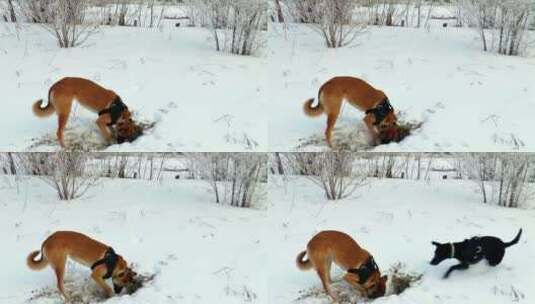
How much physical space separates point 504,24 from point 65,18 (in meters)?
1.69

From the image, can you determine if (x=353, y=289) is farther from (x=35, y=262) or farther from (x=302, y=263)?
(x=35, y=262)

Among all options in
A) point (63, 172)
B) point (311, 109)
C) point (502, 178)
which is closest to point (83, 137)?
point (63, 172)

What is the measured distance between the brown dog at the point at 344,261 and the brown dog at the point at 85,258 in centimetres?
69

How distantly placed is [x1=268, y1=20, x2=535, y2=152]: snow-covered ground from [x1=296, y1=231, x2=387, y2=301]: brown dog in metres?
0.37

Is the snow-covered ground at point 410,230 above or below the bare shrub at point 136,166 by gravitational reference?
below

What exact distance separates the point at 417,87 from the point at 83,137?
1260 mm

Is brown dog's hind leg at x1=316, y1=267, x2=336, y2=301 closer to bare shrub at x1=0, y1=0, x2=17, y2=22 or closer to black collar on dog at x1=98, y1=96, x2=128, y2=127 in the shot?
black collar on dog at x1=98, y1=96, x2=128, y2=127

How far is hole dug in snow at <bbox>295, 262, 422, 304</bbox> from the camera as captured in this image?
3.06m

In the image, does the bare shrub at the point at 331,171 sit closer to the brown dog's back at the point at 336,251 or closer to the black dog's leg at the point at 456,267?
the brown dog's back at the point at 336,251

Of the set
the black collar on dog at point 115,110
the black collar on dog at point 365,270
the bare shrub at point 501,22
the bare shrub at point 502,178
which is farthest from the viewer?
the bare shrub at point 502,178

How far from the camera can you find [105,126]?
294 cm

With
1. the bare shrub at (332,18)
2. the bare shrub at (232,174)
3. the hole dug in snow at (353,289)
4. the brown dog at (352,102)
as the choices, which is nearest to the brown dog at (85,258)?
the bare shrub at (232,174)

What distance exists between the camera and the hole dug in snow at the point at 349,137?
299 centimetres

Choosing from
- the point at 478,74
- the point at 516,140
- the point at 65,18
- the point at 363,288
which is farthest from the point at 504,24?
the point at 65,18
